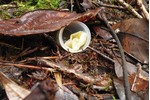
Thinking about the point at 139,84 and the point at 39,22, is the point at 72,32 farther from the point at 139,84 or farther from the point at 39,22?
the point at 139,84

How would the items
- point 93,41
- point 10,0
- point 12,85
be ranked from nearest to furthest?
point 12,85, point 93,41, point 10,0

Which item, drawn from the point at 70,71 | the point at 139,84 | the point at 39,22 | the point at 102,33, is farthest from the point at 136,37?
the point at 39,22

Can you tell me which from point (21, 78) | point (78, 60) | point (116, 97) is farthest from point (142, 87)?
point (21, 78)

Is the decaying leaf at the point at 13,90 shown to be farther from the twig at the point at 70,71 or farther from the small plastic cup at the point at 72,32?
the small plastic cup at the point at 72,32

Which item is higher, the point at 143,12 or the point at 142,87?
the point at 143,12

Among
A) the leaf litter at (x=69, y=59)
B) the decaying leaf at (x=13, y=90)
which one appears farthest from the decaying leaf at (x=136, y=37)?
the decaying leaf at (x=13, y=90)

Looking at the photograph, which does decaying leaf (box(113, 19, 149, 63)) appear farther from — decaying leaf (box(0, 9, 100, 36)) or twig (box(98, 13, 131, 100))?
decaying leaf (box(0, 9, 100, 36))

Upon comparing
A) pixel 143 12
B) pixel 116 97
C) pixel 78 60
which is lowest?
pixel 116 97

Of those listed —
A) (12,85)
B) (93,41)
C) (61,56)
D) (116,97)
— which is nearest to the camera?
(12,85)

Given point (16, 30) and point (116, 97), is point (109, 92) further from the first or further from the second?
point (16, 30)
